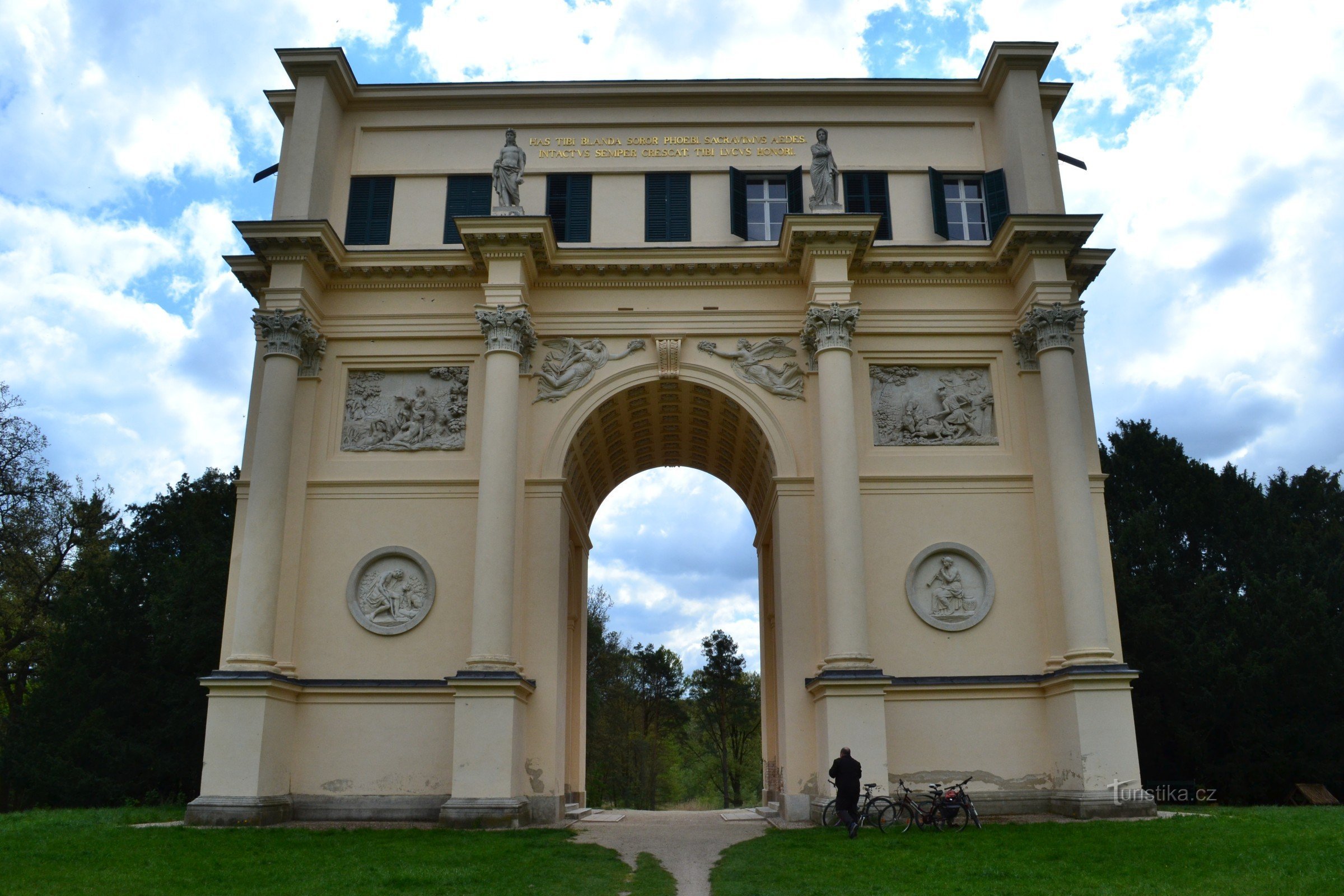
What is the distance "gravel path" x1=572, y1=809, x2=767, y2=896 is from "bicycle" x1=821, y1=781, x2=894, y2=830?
1.19 metres

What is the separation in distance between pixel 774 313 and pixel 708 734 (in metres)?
43.6

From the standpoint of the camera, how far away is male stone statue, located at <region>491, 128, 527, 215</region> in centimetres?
2125

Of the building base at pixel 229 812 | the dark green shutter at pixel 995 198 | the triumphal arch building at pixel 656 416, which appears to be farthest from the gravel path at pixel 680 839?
the dark green shutter at pixel 995 198

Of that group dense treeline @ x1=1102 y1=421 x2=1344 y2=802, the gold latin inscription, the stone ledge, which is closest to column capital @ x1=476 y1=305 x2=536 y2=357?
the gold latin inscription

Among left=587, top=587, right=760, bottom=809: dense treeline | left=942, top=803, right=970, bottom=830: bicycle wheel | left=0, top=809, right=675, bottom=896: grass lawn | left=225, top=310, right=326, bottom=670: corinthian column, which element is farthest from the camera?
left=587, top=587, right=760, bottom=809: dense treeline

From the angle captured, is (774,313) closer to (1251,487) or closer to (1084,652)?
(1084,652)

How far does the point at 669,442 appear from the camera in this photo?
26047 millimetres

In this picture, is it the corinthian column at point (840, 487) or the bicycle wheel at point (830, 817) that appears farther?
the corinthian column at point (840, 487)

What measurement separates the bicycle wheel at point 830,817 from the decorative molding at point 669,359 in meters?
9.23

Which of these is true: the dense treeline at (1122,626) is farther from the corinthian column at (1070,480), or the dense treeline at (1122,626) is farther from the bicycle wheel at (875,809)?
the bicycle wheel at (875,809)

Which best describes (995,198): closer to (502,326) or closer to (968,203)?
(968,203)

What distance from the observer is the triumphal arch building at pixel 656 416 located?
1914cm

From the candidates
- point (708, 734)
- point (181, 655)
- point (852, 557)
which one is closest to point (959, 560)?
point (852, 557)

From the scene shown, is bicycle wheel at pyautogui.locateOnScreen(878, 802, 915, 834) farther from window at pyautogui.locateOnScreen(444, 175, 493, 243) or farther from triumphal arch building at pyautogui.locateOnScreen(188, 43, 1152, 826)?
window at pyautogui.locateOnScreen(444, 175, 493, 243)
